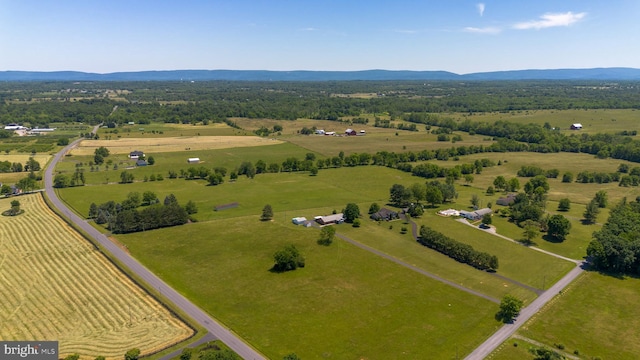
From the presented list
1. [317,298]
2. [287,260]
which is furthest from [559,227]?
[287,260]

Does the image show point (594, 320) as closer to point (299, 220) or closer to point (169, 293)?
point (299, 220)

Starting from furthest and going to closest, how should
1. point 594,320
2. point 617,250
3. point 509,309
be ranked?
point 617,250, point 594,320, point 509,309

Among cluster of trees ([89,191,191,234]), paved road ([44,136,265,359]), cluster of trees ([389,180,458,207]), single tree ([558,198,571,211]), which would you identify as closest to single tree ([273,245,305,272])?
paved road ([44,136,265,359])

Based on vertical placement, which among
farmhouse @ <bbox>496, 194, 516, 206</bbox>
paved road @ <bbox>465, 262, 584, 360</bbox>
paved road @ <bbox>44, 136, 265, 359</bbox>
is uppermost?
farmhouse @ <bbox>496, 194, 516, 206</bbox>

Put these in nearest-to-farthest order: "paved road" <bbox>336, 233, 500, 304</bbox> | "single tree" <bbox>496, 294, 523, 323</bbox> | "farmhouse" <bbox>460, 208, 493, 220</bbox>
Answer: "single tree" <bbox>496, 294, 523, 323</bbox> → "paved road" <bbox>336, 233, 500, 304</bbox> → "farmhouse" <bbox>460, 208, 493, 220</bbox>

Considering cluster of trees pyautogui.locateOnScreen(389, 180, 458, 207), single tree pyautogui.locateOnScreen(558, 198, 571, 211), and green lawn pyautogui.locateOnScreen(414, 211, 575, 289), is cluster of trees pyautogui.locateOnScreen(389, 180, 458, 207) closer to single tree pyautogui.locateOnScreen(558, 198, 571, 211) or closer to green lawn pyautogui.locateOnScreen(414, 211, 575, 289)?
green lawn pyautogui.locateOnScreen(414, 211, 575, 289)

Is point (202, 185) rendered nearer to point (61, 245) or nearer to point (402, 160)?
point (61, 245)

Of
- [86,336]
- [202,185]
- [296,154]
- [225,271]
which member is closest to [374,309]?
[225,271]
